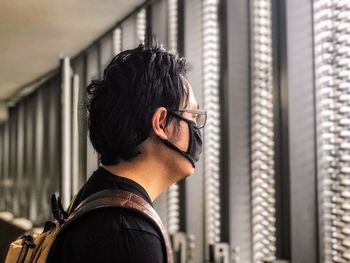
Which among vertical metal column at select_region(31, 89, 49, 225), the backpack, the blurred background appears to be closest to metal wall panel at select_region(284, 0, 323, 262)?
the blurred background

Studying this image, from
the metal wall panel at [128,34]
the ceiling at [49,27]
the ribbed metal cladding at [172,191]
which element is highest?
the ceiling at [49,27]

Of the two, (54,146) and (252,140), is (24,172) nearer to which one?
(54,146)

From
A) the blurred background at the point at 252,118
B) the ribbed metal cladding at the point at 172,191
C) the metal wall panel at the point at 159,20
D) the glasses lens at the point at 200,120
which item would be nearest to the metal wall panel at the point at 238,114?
the blurred background at the point at 252,118

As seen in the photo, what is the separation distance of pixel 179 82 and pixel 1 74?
19.8 ft

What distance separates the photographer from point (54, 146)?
295 inches

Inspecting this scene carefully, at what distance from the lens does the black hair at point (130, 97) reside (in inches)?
48.2

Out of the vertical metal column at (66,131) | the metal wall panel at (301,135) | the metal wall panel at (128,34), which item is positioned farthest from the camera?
the metal wall panel at (128,34)

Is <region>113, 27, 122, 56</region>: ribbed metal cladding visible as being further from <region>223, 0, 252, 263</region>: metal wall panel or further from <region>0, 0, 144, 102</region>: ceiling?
<region>223, 0, 252, 263</region>: metal wall panel

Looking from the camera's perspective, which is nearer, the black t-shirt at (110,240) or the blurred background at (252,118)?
the black t-shirt at (110,240)

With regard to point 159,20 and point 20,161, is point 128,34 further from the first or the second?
point 20,161

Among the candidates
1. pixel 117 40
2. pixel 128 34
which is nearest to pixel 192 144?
pixel 128 34

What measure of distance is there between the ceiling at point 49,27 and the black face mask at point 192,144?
2.83 m

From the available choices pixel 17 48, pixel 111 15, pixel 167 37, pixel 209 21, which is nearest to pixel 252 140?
pixel 209 21

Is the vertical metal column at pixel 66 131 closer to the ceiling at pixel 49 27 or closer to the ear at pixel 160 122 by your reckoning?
the ceiling at pixel 49 27
